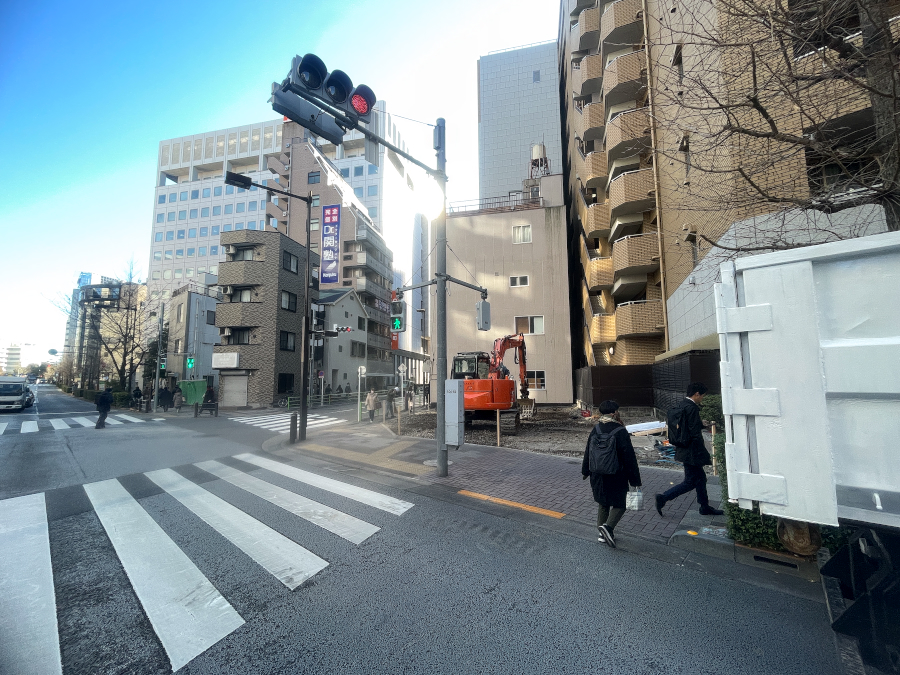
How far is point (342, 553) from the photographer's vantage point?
A: 4414 mm

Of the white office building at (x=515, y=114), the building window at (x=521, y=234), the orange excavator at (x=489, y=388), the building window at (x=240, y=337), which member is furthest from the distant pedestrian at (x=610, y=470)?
the white office building at (x=515, y=114)

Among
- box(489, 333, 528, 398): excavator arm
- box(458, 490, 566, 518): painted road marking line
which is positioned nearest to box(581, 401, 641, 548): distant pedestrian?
box(458, 490, 566, 518): painted road marking line

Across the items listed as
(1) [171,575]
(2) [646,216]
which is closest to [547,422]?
(2) [646,216]

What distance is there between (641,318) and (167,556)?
18311 mm

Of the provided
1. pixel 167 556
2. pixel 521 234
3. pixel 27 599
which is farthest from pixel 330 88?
pixel 521 234

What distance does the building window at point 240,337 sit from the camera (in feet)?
102

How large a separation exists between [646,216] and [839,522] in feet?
63.9

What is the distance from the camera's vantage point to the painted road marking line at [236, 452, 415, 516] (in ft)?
20.0

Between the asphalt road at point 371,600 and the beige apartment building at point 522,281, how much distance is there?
799 inches

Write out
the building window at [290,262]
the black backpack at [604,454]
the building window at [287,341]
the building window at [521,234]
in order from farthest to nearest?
the building window at [290,262]
the building window at [287,341]
the building window at [521,234]
the black backpack at [604,454]

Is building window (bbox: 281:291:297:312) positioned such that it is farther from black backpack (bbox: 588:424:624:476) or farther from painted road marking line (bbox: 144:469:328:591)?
black backpack (bbox: 588:424:624:476)

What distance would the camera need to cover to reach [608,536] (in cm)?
458

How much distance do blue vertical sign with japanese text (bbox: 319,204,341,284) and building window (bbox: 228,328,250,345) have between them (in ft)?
27.1

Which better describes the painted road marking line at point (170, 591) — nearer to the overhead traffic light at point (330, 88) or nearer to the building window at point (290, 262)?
the overhead traffic light at point (330, 88)
